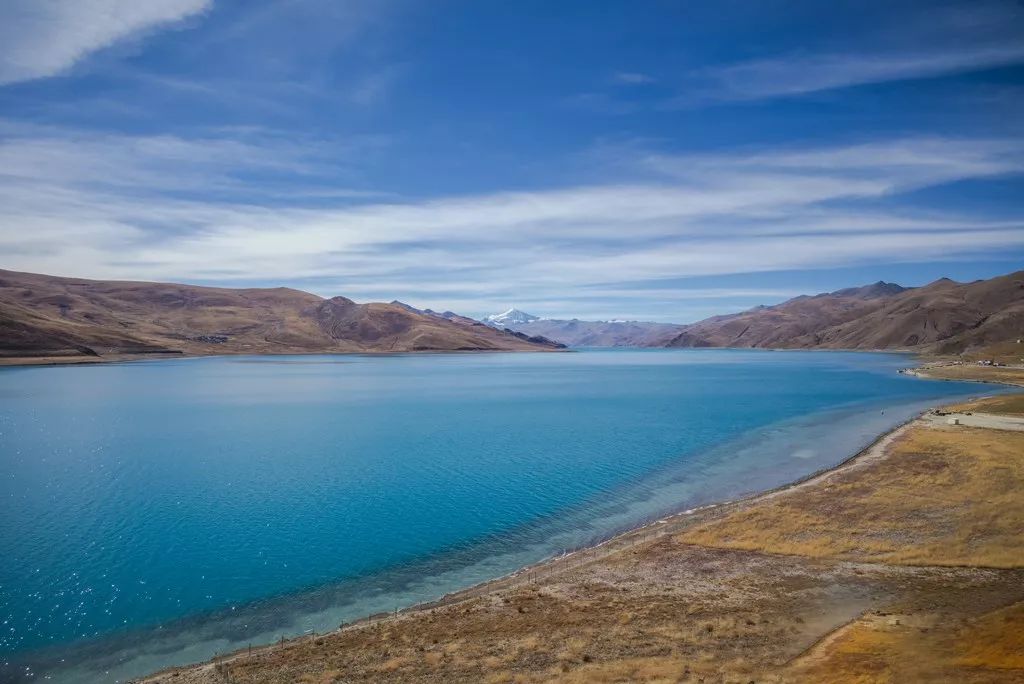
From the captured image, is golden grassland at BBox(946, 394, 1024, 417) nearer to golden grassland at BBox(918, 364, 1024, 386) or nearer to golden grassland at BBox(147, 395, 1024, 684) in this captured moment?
golden grassland at BBox(918, 364, 1024, 386)

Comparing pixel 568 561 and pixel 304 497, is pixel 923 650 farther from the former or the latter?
pixel 304 497

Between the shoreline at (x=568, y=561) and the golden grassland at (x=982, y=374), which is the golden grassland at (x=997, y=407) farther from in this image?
the golden grassland at (x=982, y=374)

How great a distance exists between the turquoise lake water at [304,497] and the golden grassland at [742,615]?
424 cm

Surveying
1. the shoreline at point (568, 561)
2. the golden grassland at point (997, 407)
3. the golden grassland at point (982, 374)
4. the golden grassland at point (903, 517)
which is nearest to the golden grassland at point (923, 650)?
the golden grassland at point (903, 517)

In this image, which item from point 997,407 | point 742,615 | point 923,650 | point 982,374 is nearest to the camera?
point 923,650

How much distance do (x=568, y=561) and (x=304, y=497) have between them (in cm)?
2368

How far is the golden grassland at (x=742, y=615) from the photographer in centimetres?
1808

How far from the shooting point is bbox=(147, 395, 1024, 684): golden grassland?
18078 mm

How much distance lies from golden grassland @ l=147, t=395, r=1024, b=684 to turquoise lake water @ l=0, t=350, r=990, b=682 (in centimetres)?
424

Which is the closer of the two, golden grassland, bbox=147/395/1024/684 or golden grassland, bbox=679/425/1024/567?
golden grassland, bbox=147/395/1024/684

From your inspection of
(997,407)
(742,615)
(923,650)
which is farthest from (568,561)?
(997,407)

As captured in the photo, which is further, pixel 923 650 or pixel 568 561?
pixel 568 561

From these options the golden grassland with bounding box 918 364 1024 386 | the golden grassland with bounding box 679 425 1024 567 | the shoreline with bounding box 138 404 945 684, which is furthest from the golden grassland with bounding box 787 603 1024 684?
the golden grassland with bounding box 918 364 1024 386

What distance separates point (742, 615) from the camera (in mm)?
22281
